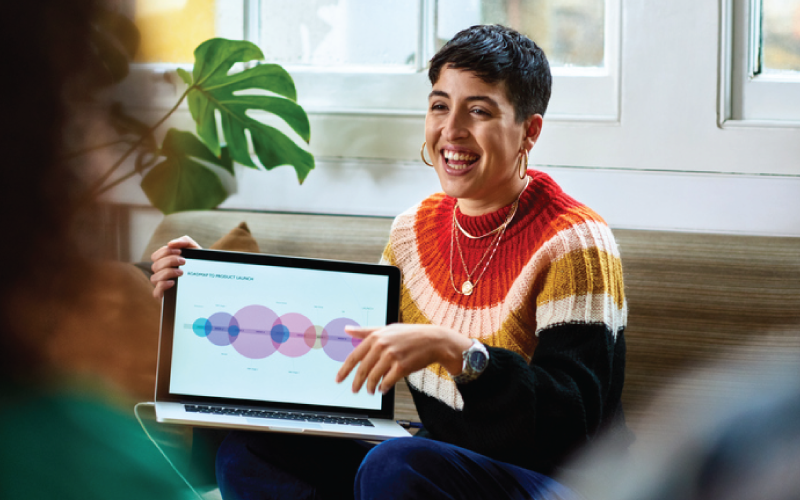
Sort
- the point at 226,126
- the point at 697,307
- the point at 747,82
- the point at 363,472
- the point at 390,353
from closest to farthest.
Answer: the point at 390,353 < the point at 363,472 < the point at 697,307 < the point at 747,82 < the point at 226,126

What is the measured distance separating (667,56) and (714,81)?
0.30 feet

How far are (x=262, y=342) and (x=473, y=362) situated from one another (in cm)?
29

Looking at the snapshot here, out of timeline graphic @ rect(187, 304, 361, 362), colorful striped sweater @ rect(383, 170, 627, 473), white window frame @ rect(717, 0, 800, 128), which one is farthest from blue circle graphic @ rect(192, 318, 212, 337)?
white window frame @ rect(717, 0, 800, 128)

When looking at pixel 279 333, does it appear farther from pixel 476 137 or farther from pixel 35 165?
pixel 35 165

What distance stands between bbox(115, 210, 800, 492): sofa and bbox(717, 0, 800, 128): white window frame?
262mm

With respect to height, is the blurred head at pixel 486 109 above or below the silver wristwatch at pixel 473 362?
above

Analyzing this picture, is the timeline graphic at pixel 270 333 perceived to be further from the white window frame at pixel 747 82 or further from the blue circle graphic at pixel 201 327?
the white window frame at pixel 747 82

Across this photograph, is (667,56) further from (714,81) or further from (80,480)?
(80,480)

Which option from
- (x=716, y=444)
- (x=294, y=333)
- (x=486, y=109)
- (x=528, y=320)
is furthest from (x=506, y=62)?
(x=716, y=444)

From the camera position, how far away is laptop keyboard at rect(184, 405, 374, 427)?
2.39 feet

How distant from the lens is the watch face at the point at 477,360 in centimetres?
58

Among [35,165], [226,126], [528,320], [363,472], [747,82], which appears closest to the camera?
[35,165]

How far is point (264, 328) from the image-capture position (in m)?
0.77

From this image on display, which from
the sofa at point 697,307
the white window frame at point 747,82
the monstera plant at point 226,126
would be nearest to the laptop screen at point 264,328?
the sofa at point 697,307
